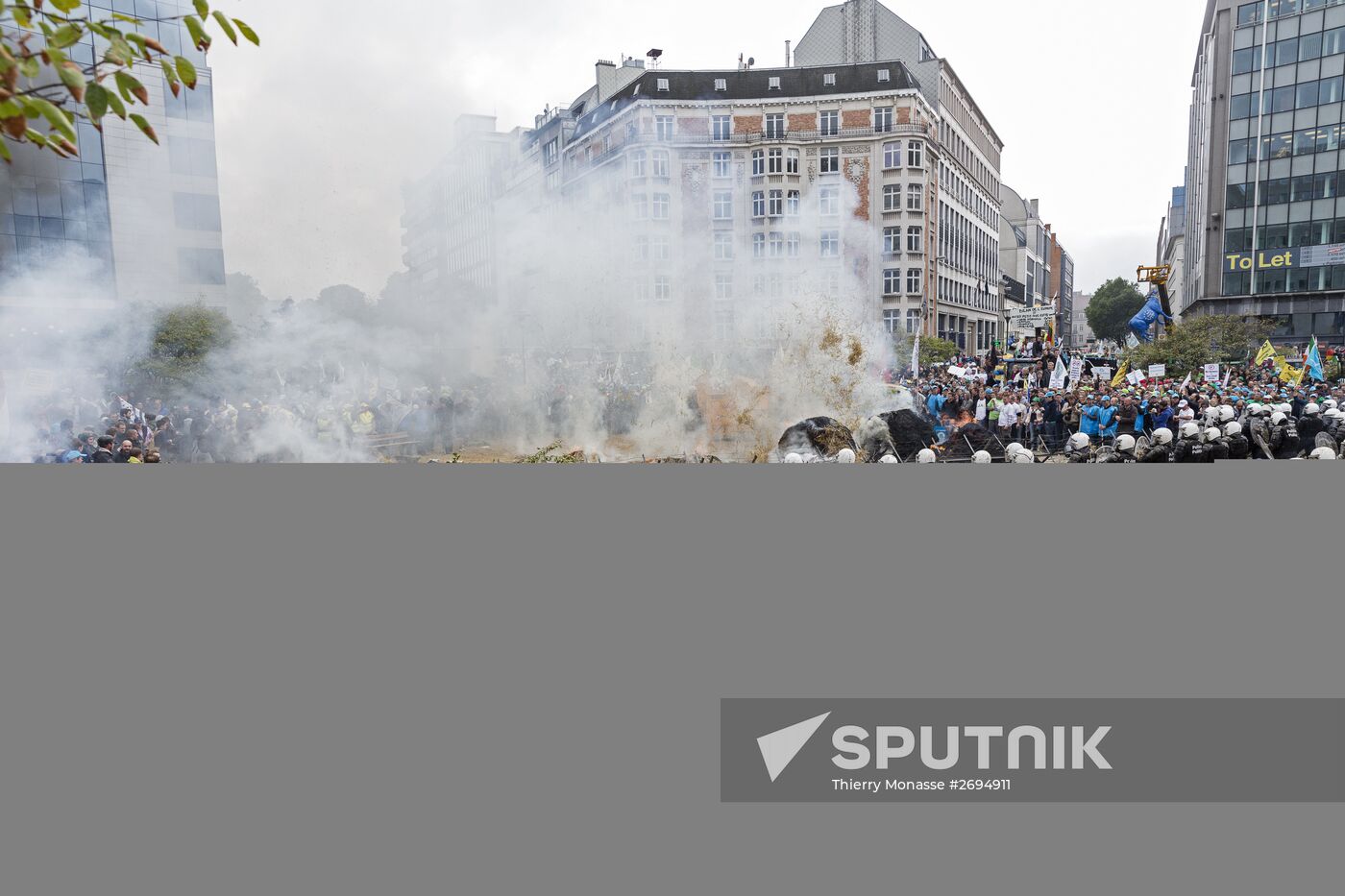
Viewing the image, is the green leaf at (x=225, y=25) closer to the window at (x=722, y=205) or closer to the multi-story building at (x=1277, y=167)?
the window at (x=722, y=205)

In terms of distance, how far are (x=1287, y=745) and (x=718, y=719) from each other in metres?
2.00

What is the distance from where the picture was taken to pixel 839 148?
14.8 m

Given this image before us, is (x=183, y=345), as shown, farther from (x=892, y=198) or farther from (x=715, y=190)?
(x=892, y=198)

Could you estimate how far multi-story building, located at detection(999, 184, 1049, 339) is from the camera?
215 feet

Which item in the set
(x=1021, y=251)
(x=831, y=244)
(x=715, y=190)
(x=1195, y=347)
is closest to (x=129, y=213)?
(x=715, y=190)

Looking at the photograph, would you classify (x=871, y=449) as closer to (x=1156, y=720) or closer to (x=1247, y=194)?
(x=1156, y=720)

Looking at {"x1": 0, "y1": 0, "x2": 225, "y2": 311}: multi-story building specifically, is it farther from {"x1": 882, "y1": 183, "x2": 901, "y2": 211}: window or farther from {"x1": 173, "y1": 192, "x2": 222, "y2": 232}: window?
{"x1": 882, "y1": 183, "x2": 901, "y2": 211}: window

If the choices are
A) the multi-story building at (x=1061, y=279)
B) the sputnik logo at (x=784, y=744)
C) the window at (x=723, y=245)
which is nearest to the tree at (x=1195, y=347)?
the window at (x=723, y=245)

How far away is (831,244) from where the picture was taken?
15328 millimetres

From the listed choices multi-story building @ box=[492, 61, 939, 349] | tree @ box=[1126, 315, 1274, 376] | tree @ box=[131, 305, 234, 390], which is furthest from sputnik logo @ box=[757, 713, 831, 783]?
tree @ box=[1126, 315, 1274, 376]

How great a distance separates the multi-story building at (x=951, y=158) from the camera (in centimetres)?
1381

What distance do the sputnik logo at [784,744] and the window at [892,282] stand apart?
54.8 feet

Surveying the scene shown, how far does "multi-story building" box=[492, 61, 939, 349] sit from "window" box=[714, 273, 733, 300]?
0.08 feet

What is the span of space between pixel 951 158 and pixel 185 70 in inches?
715
